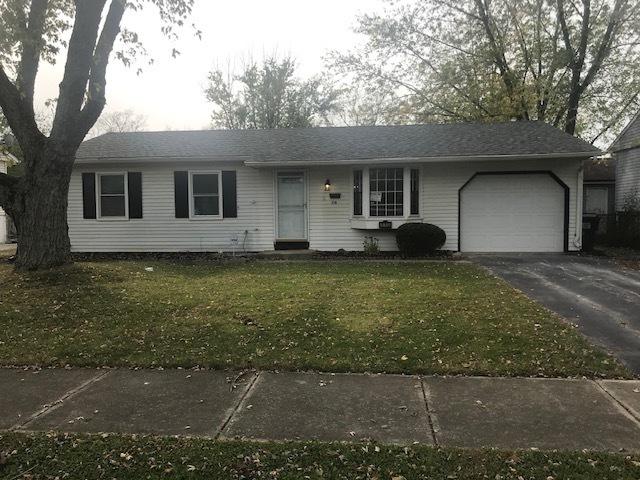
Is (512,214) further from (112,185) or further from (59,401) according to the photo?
(59,401)

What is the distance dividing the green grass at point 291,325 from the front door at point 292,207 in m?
4.87

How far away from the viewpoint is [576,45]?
70.1 ft

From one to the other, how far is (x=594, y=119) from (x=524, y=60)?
15.2ft

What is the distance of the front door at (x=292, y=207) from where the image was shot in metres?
14.8

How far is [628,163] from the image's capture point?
59.9 feet

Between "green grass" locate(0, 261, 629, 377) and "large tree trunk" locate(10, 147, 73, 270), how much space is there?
1.53ft

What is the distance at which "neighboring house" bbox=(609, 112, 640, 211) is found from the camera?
17.5 metres

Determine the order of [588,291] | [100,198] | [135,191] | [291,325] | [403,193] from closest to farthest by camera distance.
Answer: [291,325]
[588,291]
[403,193]
[135,191]
[100,198]

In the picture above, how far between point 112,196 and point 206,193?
2.99 metres

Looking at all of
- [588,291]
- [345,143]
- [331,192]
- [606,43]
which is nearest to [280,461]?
[588,291]

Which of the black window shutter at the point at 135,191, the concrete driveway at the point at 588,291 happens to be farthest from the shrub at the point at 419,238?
the black window shutter at the point at 135,191

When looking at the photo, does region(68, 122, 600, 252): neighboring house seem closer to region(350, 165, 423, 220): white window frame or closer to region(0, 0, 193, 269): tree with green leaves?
region(350, 165, 423, 220): white window frame

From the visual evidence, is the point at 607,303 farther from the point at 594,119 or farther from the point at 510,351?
the point at 594,119

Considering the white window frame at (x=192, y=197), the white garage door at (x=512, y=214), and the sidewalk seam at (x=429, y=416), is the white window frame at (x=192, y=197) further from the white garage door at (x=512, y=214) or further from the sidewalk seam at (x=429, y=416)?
the sidewalk seam at (x=429, y=416)
